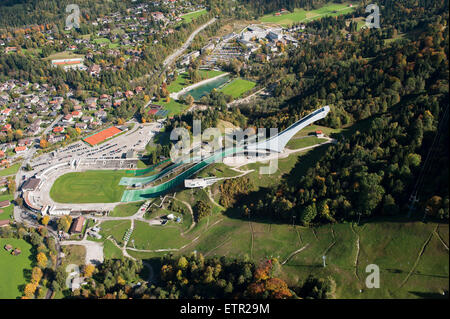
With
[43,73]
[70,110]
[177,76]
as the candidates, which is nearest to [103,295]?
[70,110]

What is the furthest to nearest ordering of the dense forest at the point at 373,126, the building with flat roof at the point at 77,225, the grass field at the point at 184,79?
the grass field at the point at 184,79
the building with flat roof at the point at 77,225
the dense forest at the point at 373,126

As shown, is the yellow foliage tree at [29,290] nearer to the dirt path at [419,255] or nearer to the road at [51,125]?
the dirt path at [419,255]

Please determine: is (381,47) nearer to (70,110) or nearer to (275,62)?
(275,62)

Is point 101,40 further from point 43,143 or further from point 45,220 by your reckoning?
point 45,220

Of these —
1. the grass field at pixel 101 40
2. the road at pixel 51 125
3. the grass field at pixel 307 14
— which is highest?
the grass field at pixel 307 14

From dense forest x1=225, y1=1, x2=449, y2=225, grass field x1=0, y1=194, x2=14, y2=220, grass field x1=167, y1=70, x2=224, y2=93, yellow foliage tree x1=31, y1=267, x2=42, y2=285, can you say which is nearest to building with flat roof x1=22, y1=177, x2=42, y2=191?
grass field x1=0, y1=194, x2=14, y2=220

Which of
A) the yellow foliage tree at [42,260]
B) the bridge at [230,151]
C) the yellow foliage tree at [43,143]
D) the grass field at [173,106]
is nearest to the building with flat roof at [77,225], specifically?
the yellow foliage tree at [42,260]

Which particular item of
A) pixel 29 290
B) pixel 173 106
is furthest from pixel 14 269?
pixel 173 106
